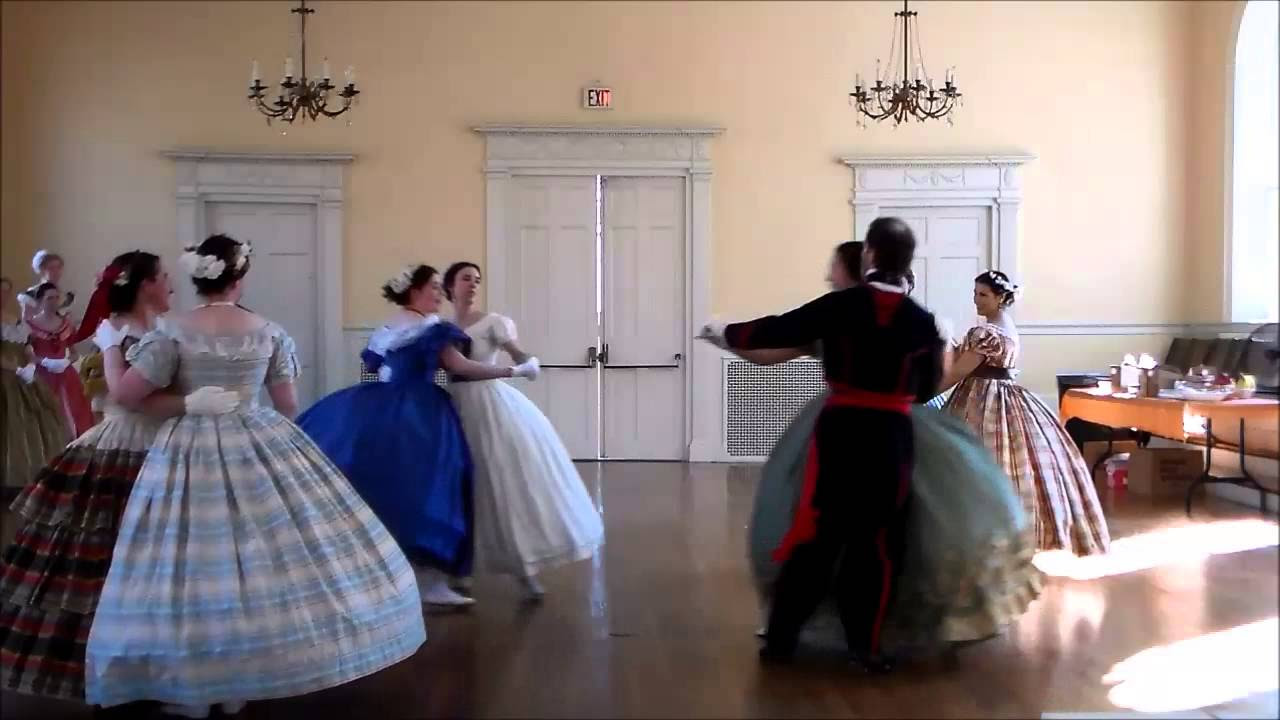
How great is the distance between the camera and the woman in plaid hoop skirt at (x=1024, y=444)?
4375mm

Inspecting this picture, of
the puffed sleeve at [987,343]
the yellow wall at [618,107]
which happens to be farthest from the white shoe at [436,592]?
the yellow wall at [618,107]

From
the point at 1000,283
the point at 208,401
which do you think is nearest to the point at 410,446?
the point at 208,401

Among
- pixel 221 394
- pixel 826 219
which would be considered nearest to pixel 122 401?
pixel 221 394

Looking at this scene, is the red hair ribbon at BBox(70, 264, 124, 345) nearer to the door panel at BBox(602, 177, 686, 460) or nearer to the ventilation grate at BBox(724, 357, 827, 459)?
the ventilation grate at BBox(724, 357, 827, 459)

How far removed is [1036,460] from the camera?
4398 millimetres

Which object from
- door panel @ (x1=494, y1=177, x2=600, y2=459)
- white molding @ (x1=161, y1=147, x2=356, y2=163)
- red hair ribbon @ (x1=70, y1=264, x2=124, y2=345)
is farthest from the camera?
door panel @ (x1=494, y1=177, x2=600, y2=459)

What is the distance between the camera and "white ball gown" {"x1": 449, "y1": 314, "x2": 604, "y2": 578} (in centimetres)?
378

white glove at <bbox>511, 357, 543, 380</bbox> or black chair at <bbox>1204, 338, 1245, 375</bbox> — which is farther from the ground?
black chair at <bbox>1204, 338, 1245, 375</bbox>

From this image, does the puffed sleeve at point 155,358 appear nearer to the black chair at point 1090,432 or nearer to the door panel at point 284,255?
the black chair at point 1090,432

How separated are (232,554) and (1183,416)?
305 cm

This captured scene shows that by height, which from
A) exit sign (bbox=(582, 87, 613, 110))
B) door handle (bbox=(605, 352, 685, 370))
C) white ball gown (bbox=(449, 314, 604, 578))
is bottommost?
white ball gown (bbox=(449, 314, 604, 578))

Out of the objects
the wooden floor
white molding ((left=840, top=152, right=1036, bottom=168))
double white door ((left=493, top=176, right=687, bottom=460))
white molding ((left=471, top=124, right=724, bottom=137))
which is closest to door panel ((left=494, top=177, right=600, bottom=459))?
double white door ((left=493, top=176, right=687, bottom=460))

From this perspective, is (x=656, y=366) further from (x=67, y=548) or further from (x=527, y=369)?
(x=67, y=548)

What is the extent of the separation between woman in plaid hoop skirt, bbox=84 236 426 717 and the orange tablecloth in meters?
1.96
